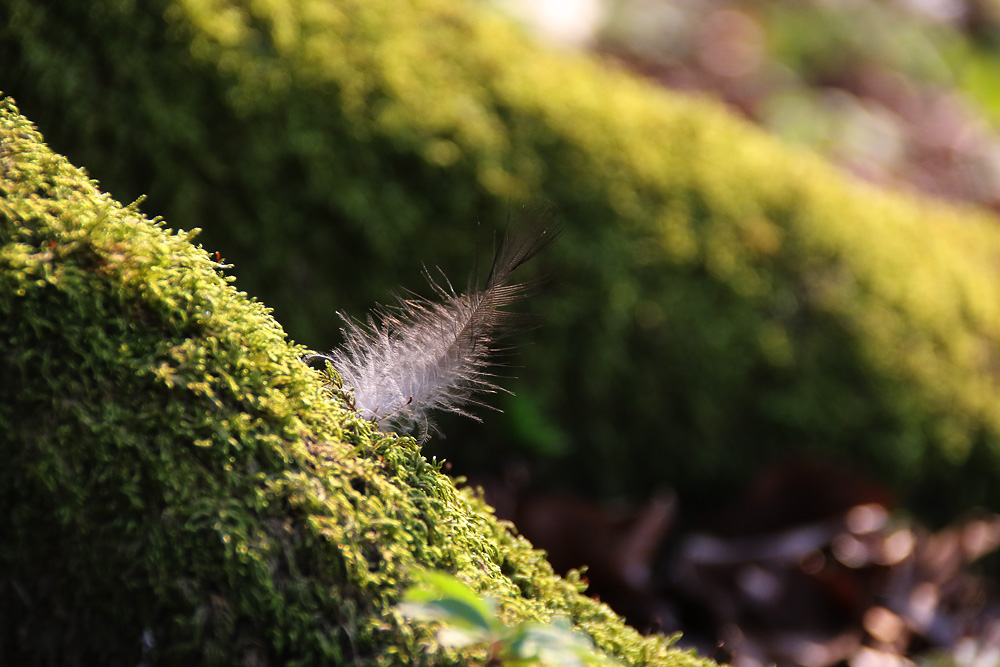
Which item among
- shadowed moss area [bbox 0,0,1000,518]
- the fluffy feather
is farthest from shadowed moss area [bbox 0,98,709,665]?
shadowed moss area [bbox 0,0,1000,518]

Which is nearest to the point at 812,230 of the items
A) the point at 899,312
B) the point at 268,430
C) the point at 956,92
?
the point at 899,312

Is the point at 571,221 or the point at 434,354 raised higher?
the point at 571,221

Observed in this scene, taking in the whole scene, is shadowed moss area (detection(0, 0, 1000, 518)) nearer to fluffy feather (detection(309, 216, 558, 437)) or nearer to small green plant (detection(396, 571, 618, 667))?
fluffy feather (detection(309, 216, 558, 437))

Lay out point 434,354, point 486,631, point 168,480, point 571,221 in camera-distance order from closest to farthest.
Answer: point 486,631, point 168,480, point 434,354, point 571,221

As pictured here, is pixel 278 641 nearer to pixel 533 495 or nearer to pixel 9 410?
pixel 9 410

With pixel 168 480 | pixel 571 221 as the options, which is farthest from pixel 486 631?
pixel 571 221

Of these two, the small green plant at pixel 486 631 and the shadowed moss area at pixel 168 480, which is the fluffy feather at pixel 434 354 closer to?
the shadowed moss area at pixel 168 480

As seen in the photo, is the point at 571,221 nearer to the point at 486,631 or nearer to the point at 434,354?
the point at 434,354
